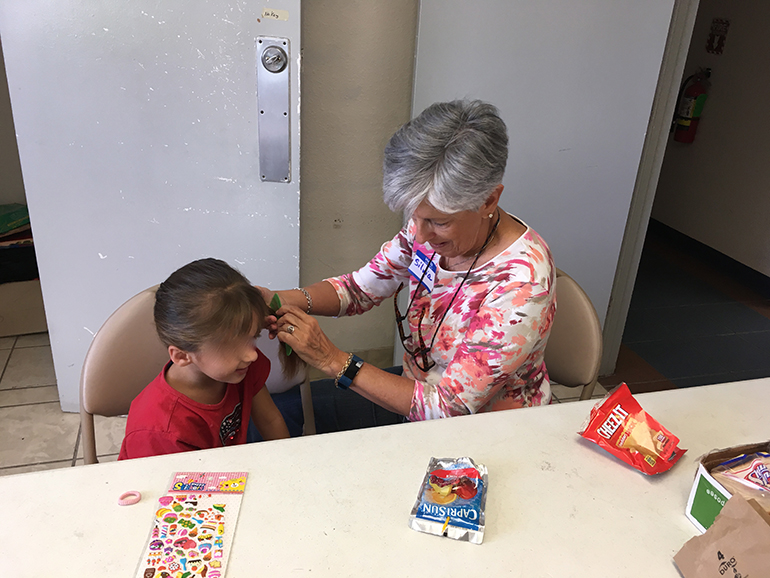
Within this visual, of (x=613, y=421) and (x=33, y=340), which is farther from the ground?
(x=613, y=421)

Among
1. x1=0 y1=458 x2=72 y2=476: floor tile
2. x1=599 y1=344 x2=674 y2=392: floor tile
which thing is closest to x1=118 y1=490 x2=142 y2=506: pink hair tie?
x1=0 y1=458 x2=72 y2=476: floor tile

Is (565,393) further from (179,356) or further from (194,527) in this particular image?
(194,527)

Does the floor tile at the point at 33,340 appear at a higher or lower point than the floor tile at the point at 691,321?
lower

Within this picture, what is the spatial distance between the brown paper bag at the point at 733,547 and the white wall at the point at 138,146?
5.21 ft

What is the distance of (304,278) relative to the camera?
2.40 m

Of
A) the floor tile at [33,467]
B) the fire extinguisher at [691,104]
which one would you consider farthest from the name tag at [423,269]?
the fire extinguisher at [691,104]

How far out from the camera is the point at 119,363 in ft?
4.31

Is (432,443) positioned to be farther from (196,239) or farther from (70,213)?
(70,213)

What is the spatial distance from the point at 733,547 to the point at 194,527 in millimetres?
766

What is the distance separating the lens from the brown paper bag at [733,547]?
2.41ft

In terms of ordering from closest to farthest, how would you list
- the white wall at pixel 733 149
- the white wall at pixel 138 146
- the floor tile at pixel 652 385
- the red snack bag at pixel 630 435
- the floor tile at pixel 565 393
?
1. the red snack bag at pixel 630 435
2. the white wall at pixel 138 146
3. the floor tile at pixel 565 393
4. the floor tile at pixel 652 385
5. the white wall at pixel 733 149

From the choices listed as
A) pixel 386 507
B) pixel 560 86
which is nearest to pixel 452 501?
pixel 386 507

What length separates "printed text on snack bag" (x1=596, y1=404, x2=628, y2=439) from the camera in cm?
107

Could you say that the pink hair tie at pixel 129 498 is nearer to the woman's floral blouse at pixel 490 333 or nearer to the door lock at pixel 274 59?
the woman's floral blouse at pixel 490 333
